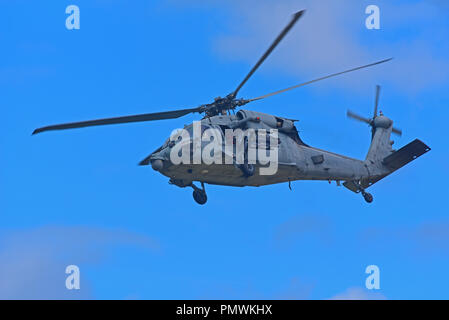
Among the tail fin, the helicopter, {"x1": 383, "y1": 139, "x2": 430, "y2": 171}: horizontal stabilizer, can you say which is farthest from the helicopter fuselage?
{"x1": 383, "y1": 139, "x2": 430, "y2": 171}: horizontal stabilizer

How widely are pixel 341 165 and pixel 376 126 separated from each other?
473 centimetres

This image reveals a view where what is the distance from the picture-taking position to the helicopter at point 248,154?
84.8 feet

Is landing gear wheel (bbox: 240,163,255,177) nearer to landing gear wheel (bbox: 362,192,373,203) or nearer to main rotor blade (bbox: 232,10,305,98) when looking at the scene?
main rotor blade (bbox: 232,10,305,98)

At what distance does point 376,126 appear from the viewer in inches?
1374

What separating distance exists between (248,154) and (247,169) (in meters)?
0.62

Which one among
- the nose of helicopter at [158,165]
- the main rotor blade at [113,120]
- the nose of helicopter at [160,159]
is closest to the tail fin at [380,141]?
the main rotor blade at [113,120]

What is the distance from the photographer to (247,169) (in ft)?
88.3

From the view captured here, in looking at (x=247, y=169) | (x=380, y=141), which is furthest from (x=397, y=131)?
(x=247, y=169)

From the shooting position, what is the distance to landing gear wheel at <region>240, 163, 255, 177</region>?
26.8 m

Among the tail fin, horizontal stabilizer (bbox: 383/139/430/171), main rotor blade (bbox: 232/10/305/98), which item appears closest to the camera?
main rotor blade (bbox: 232/10/305/98)

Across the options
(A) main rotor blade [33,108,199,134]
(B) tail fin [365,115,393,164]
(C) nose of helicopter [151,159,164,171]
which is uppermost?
(B) tail fin [365,115,393,164]
